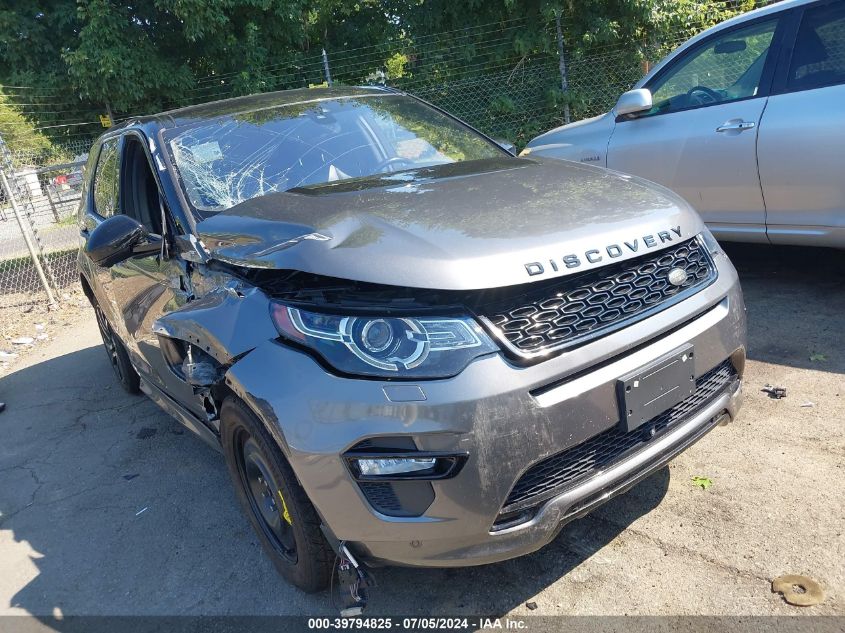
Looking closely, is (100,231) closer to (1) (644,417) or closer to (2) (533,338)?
(2) (533,338)

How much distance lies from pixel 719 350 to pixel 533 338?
0.80 meters

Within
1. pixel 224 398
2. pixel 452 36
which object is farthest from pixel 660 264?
pixel 452 36

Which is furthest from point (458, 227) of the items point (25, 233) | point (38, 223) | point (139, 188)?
point (38, 223)

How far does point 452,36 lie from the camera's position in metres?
10.3

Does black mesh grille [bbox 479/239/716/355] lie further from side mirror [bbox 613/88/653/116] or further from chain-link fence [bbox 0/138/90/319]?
chain-link fence [bbox 0/138/90/319]

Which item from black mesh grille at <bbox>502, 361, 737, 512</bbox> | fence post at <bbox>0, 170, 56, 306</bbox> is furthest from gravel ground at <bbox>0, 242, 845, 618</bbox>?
fence post at <bbox>0, 170, 56, 306</bbox>

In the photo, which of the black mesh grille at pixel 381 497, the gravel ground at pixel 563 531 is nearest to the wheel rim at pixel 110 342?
the gravel ground at pixel 563 531

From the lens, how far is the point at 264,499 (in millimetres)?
2709

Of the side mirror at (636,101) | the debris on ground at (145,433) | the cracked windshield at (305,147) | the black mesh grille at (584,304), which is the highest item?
the cracked windshield at (305,147)

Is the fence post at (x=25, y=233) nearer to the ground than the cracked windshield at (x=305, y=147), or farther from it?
nearer to the ground

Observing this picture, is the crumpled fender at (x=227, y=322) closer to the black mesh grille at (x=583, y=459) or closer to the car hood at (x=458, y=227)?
the car hood at (x=458, y=227)

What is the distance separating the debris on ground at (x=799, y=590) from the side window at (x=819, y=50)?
3.01 meters

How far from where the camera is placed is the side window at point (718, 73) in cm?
443

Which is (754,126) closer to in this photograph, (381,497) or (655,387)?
(655,387)
